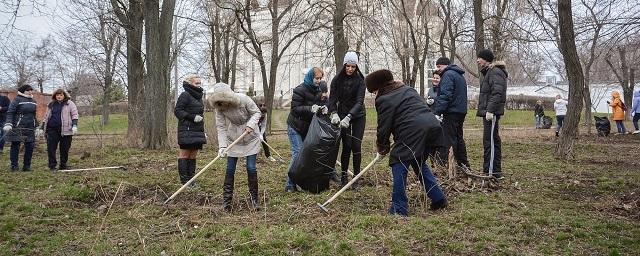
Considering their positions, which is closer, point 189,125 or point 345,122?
point 345,122

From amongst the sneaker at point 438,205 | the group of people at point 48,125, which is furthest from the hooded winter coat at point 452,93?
the group of people at point 48,125

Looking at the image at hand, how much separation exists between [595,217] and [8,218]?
558cm

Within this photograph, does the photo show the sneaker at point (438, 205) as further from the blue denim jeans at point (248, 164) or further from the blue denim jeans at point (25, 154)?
the blue denim jeans at point (25, 154)

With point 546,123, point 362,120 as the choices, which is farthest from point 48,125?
point 546,123

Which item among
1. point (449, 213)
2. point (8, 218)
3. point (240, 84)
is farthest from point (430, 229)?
point (240, 84)

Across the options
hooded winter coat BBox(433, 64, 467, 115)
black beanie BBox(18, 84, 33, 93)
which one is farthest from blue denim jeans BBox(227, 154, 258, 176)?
black beanie BBox(18, 84, 33, 93)

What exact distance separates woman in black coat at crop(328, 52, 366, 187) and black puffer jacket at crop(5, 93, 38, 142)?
18.2 feet

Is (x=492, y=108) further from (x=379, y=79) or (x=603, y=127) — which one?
(x=603, y=127)

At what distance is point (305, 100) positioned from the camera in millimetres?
6906

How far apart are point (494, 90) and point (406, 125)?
237 centimetres

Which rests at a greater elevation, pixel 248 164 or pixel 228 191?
pixel 248 164

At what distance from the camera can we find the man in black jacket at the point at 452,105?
720 centimetres

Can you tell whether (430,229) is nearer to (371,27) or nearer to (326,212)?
(326,212)

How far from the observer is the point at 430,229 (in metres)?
4.66
